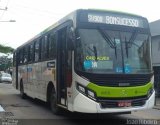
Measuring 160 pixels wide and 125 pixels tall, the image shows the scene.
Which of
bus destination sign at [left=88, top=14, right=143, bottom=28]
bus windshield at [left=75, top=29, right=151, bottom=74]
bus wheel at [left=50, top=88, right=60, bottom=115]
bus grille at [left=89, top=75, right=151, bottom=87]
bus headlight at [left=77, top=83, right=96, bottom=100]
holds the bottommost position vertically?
bus wheel at [left=50, top=88, right=60, bottom=115]

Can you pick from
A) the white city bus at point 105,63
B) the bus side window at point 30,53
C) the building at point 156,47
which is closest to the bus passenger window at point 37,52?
the bus side window at point 30,53

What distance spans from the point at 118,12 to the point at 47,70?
13.1ft

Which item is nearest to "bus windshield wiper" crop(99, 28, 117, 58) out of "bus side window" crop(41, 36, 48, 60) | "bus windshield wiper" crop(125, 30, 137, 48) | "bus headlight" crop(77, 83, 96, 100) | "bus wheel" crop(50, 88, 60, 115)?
"bus windshield wiper" crop(125, 30, 137, 48)

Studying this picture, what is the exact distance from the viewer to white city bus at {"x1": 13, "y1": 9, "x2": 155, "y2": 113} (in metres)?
10.4

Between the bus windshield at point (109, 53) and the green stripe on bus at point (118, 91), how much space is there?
44 centimetres

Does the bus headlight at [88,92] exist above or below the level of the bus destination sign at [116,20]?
below

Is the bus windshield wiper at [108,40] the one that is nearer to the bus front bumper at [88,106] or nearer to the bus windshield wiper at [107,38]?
the bus windshield wiper at [107,38]

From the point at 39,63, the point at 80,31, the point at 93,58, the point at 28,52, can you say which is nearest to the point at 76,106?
the point at 93,58

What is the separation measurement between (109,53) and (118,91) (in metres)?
1.10

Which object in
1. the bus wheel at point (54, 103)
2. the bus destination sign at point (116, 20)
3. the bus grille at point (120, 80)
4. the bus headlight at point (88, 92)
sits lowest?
the bus wheel at point (54, 103)

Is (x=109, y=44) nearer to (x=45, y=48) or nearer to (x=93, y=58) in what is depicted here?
(x=93, y=58)

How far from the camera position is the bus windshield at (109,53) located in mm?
10484

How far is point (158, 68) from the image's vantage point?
93.8 feet

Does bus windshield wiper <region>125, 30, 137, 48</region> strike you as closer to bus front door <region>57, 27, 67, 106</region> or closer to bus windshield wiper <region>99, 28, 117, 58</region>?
bus windshield wiper <region>99, 28, 117, 58</region>
